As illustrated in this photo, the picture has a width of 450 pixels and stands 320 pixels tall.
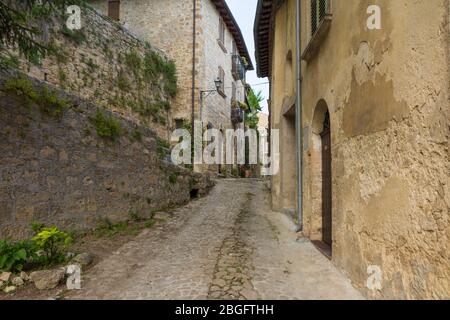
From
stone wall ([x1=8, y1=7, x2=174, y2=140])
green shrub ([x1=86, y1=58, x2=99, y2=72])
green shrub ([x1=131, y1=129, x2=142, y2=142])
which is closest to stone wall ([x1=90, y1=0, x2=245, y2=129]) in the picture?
stone wall ([x1=8, y1=7, x2=174, y2=140])

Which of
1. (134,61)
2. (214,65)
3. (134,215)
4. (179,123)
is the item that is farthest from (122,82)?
(134,215)

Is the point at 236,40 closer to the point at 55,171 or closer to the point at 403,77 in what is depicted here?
the point at 55,171

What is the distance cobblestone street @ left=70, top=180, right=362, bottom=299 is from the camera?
10.6 feet

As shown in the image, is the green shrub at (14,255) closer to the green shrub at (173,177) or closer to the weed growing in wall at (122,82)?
the green shrub at (173,177)

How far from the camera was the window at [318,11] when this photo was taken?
4.44 metres

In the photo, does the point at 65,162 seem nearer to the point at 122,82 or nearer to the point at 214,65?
the point at 122,82

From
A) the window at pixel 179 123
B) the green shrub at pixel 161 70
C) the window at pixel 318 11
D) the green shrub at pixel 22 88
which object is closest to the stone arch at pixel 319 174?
the window at pixel 318 11

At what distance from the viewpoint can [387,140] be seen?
2744mm

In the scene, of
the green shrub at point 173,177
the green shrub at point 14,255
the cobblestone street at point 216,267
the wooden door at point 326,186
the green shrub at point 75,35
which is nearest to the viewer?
the cobblestone street at point 216,267

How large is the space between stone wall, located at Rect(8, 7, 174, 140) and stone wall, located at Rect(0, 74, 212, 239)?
341cm

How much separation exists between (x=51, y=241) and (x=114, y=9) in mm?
13322

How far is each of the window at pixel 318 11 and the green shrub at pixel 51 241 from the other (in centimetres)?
439
